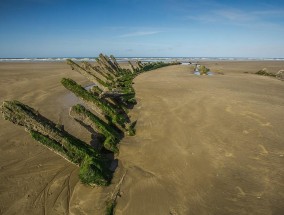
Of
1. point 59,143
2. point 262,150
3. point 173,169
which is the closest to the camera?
point 59,143

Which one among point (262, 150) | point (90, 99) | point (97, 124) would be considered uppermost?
point (90, 99)

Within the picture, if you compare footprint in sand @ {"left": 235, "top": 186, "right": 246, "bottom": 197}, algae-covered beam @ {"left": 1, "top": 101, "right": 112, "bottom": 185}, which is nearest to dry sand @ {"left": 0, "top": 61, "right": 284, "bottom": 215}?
footprint in sand @ {"left": 235, "top": 186, "right": 246, "bottom": 197}

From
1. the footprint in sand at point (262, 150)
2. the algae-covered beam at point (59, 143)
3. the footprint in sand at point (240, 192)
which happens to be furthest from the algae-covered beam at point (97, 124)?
the footprint in sand at point (262, 150)

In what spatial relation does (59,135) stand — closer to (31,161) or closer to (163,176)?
(31,161)

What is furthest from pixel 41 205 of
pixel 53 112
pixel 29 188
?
pixel 53 112

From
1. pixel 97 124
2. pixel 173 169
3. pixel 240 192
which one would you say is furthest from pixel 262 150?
pixel 97 124

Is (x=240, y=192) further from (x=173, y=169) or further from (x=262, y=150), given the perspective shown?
(x=262, y=150)

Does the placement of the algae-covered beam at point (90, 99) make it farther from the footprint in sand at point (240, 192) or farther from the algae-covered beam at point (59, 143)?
the footprint in sand at point (240, 192)

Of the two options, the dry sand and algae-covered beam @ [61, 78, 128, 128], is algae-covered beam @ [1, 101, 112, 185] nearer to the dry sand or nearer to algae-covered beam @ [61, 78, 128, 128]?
the dry sand

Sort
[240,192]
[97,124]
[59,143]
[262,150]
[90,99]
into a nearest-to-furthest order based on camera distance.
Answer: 1. [240,192]
2. [59,143]
3. [97,124]
4. [262,150]
5. [90,99]
